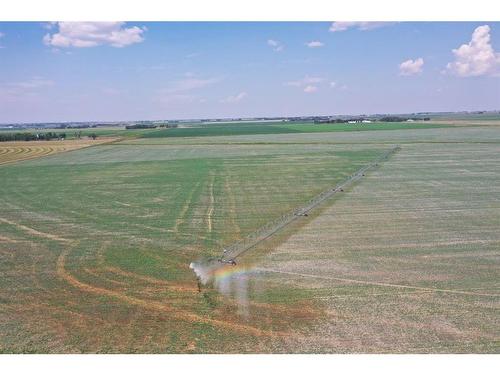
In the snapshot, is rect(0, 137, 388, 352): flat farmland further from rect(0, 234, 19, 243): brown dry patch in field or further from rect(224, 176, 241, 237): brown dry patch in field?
rect(0, 234, 19, 243): brown dry patch in field

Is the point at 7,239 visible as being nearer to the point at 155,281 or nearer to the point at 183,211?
the point at 183,211

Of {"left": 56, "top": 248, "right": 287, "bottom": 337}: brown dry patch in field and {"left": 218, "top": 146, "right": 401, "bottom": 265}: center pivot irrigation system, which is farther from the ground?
{"left": 218, "top": 146, "right": 401, "bottom": 265}: center pivot irrigation system

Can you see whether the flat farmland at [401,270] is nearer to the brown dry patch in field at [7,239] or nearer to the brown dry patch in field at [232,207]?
the brown dry patch in field at [232,207]

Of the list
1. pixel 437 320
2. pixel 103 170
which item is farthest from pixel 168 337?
pixel 103 170

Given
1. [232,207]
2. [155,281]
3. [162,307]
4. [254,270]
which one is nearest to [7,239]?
[155,281]

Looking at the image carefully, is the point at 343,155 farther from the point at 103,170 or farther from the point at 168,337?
the point at 168,337

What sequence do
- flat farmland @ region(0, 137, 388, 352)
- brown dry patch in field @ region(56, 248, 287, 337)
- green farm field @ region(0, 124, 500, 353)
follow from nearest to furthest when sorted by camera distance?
1. green farm field @ region(0, 124, 500, 353)
2. flat farmland @ region(0, 137, 388, 352)
3. brown dry patch in field @ region(56, 248, 287, 337)

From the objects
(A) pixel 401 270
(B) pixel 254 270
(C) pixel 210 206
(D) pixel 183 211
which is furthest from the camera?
(C) pixel 210 206

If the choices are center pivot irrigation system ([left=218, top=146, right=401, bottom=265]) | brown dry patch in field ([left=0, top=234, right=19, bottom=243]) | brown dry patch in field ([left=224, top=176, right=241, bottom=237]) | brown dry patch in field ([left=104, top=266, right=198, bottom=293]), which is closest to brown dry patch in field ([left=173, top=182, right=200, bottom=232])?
brown dry patch in field ([left=224, top=176, right=241, bottom=237])

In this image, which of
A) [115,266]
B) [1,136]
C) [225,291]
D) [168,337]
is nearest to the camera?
[168,337]
